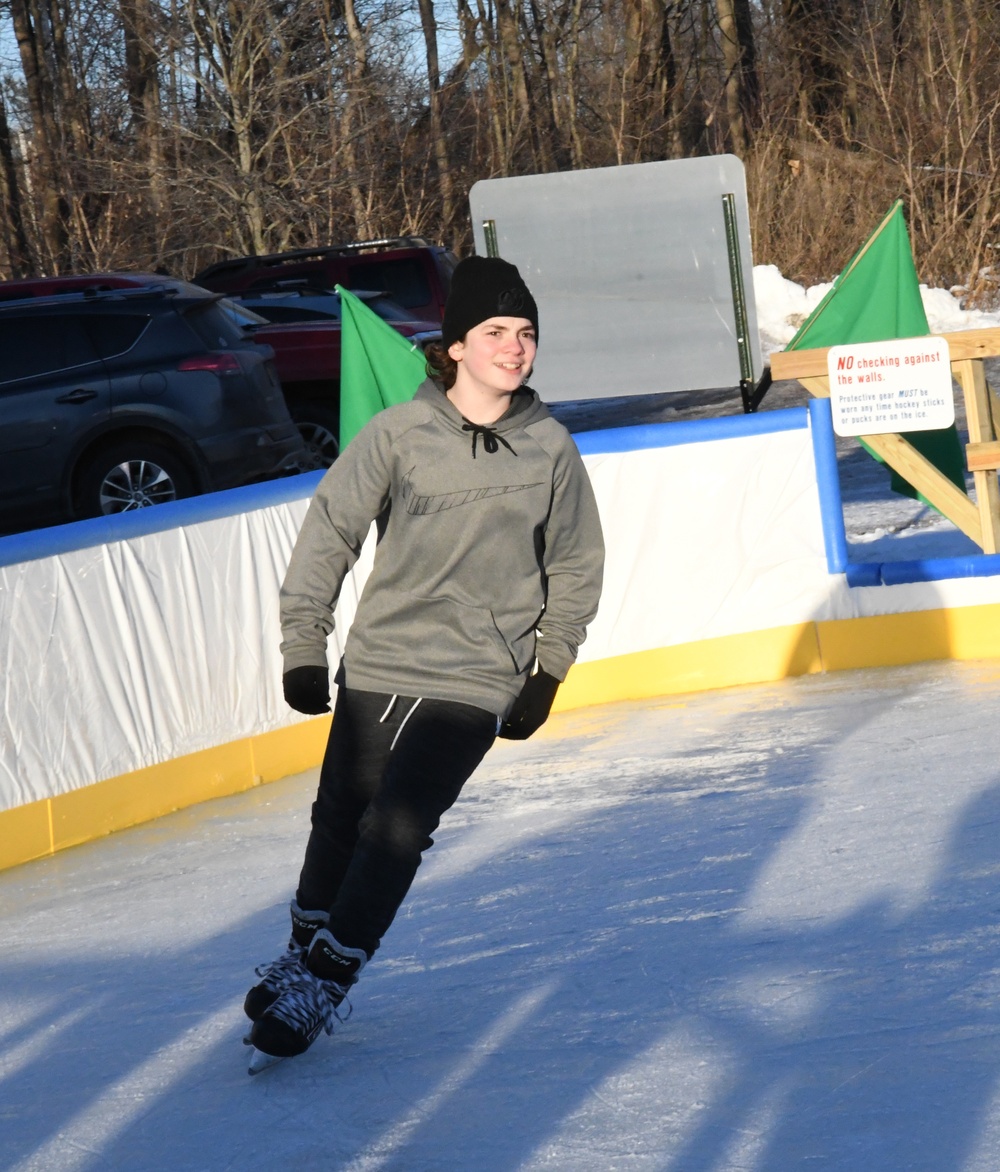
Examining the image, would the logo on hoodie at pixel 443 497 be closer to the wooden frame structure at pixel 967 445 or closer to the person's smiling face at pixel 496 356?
the person's smiling face at pixel 496 356

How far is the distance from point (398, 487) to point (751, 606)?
375cm

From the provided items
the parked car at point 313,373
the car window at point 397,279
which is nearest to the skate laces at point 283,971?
the parked car at point 313,373

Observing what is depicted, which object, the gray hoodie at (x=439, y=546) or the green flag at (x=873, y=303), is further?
the green flag at (x=873, y=303)

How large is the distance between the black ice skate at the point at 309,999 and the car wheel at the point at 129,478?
650 cm

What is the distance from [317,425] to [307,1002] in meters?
8.23

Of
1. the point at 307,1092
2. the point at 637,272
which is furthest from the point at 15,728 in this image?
the point at 637,272

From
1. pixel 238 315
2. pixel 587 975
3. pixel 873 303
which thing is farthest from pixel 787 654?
pixel 238 315

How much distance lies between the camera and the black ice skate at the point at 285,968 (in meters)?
3.12

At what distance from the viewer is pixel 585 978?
140 inches

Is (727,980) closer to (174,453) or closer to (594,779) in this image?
(594,779)

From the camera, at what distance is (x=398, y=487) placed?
3.03 meters

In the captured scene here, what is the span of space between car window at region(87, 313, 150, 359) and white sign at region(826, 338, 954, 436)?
14.8 ft

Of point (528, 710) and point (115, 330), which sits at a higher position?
point (115, 330)

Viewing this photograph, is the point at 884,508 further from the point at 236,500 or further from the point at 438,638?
the point at 438,638
